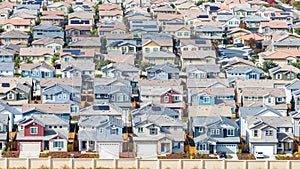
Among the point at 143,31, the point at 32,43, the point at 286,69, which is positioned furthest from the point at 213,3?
the point at 286,69

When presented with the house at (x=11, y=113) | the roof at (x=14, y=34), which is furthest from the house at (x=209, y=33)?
the house at (x=11, y=113)

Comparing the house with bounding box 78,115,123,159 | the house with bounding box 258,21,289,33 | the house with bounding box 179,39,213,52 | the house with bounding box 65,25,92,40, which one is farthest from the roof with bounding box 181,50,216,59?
the house with bounding box 78,115,123,159

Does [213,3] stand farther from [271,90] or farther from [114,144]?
[114,144]

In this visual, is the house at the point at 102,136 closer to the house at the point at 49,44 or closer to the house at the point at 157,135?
the house at the point at 157,135

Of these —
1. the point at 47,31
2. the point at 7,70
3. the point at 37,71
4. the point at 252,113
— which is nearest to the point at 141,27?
Result: the point at 47,31

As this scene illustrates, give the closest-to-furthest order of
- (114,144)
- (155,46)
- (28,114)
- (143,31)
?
(114,144) < (28,114) < (155,46) < (143,31)

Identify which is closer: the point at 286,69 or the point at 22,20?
the point at 286,69
